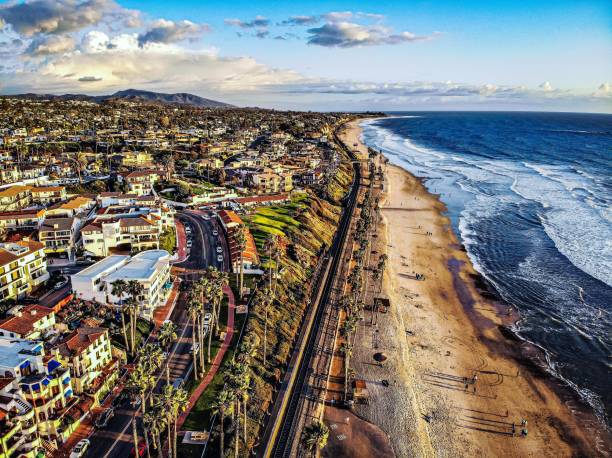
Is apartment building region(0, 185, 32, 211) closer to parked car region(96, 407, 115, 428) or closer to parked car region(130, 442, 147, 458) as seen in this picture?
parked car region(96, 407, 115, 428)

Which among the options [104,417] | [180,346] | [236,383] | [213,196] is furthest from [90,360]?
[213,196]

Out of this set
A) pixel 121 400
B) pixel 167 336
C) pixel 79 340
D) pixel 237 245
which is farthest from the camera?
pixel 237 245

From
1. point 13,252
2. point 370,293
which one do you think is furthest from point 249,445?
point 13,252

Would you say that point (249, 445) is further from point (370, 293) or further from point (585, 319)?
point (585, 319)

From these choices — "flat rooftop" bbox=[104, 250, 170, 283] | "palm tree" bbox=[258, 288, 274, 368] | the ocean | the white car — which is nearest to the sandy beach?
the ocean

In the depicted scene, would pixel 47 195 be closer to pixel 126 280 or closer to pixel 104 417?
pixel 126 280

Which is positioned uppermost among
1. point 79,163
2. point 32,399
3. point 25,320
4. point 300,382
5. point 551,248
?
point 79,163
